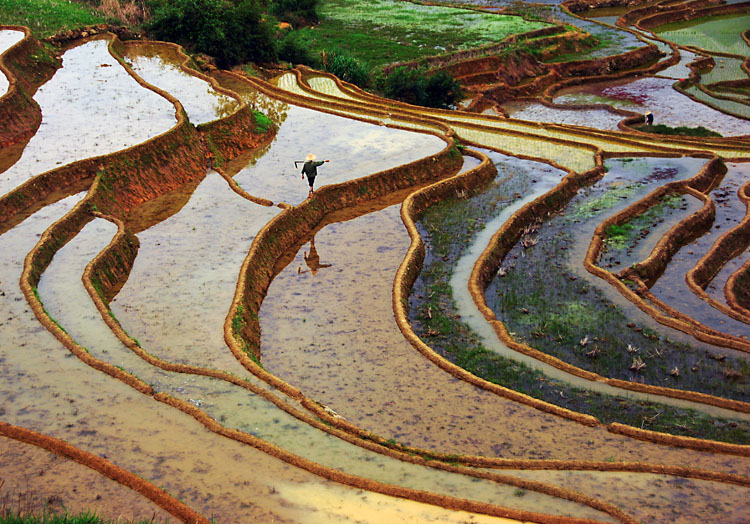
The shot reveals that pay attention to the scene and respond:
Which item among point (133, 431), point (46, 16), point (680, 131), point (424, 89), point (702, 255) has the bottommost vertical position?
point (133, 431)

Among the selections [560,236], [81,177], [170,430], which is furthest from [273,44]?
[170,430]

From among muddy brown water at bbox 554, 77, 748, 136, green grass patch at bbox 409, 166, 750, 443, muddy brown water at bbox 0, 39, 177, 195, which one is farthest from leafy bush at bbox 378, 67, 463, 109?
green grass patch at bbox 409, 166, 750, 443

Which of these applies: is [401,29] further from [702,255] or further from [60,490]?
[60,490]

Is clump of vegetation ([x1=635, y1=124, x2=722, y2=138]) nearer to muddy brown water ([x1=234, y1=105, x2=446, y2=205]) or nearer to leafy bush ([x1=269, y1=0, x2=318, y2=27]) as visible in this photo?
muddy brown water ([x1=234, y1=105, x2=446, y2=205])

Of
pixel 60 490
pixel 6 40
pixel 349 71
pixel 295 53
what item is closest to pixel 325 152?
pixel 349 71

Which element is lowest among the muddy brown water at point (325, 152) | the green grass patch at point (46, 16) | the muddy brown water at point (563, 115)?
the muddy brown water at point (325, 152)

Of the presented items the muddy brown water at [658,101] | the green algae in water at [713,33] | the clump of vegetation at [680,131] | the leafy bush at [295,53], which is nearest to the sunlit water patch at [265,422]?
the clump of vegetation at [680,131]

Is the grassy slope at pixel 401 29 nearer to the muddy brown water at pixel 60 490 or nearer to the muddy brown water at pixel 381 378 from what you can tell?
the muddy brown water at pixel 381 378
